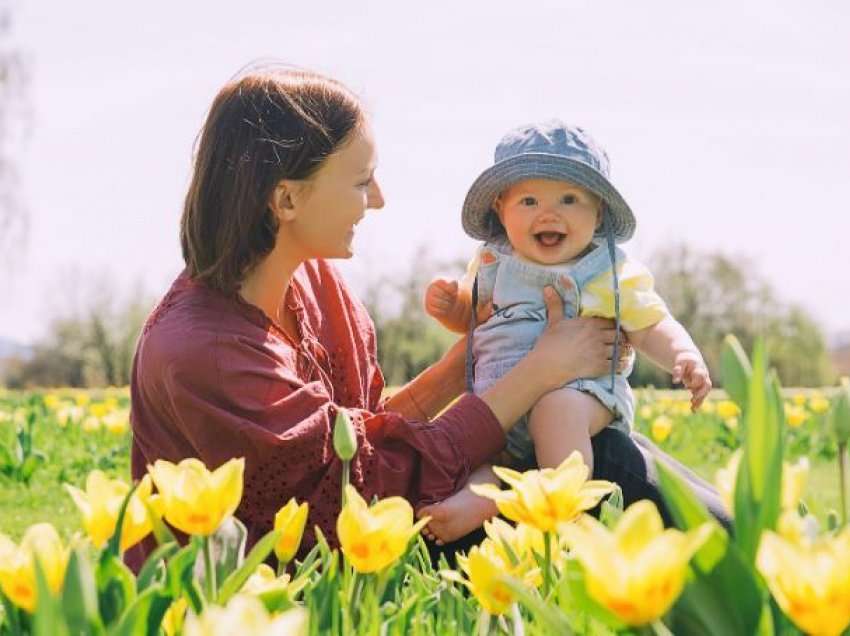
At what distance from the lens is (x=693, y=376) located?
2768 millimetres

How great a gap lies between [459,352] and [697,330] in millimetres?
22975

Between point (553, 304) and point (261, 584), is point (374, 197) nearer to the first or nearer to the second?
point (553, 304)

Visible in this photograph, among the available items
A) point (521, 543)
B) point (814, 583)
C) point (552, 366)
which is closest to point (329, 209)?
point (552, 366)

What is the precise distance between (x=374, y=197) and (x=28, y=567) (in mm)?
1742

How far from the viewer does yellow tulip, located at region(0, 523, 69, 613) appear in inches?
49.3

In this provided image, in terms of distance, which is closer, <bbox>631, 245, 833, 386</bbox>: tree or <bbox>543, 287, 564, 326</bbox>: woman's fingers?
<bbox>543, 287, 564, 326</bbox>: woman's fingers

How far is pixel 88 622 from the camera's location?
115 centimetres

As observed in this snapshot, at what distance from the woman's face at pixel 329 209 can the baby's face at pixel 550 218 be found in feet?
1.56

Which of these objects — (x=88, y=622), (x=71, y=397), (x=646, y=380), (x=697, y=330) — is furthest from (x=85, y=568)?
(x=697, y=330)

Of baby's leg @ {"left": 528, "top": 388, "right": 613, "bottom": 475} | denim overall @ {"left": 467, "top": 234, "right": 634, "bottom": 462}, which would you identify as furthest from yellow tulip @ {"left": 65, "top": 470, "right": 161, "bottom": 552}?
denim overall @ {"left": 467, "top": 234, "right": 634, "bottom": 462}

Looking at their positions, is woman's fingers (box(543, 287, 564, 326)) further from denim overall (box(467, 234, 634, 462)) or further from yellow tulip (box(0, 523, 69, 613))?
yellow tulip (box(0, 523, 69, 613))

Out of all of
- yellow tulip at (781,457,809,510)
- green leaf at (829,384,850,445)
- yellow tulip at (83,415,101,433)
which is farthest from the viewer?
yellow tulip at (83,415,101,433)

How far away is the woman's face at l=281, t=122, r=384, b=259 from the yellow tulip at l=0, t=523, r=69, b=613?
1.49m

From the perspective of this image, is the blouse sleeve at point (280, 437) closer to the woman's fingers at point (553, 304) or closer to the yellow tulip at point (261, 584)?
the woman's fingers at point (553, 304)
